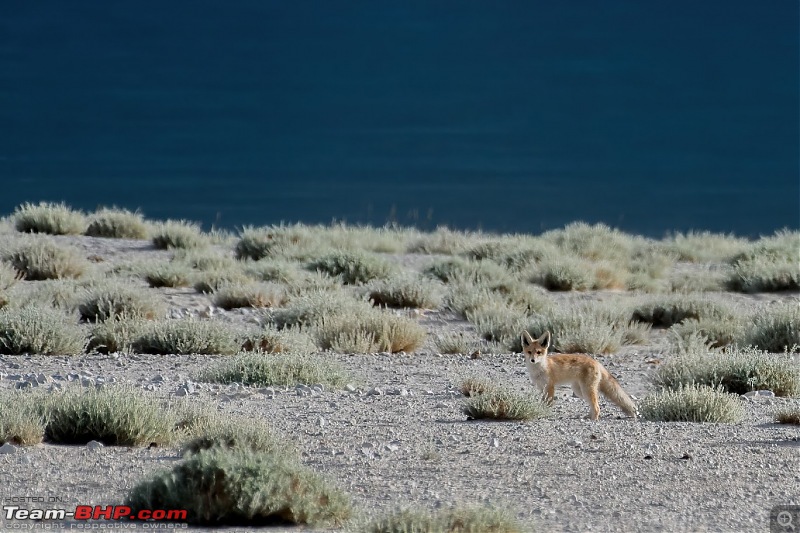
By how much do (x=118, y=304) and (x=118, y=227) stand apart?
10.5 metres

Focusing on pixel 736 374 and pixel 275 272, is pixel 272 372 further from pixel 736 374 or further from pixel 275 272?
pixel 275 272

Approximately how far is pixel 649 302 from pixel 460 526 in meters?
13.6

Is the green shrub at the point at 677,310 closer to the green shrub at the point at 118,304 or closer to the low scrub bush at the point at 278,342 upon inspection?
the low scrub bush at the point at 278,342

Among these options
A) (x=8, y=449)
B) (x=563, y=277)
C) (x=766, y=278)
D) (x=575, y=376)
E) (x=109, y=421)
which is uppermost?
(x=766, y=278)

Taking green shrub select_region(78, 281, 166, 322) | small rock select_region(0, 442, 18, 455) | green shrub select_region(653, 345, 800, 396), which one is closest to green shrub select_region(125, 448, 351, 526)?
small rock select_region(0, 442, 18, 455)

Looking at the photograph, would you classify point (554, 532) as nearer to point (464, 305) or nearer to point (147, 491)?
point (147, 491)

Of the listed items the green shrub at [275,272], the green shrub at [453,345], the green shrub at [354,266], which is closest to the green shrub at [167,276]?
the green shrub at [275,272]

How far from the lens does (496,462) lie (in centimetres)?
703

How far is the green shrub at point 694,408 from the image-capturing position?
8.75m

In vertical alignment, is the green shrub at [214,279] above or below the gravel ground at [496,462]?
above

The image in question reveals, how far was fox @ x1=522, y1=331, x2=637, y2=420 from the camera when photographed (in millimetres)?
8891

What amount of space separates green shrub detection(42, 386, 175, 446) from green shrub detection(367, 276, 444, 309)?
1029 centimetres

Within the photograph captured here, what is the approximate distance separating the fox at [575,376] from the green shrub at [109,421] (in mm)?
2957

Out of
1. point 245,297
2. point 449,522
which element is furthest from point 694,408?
point 245,297
